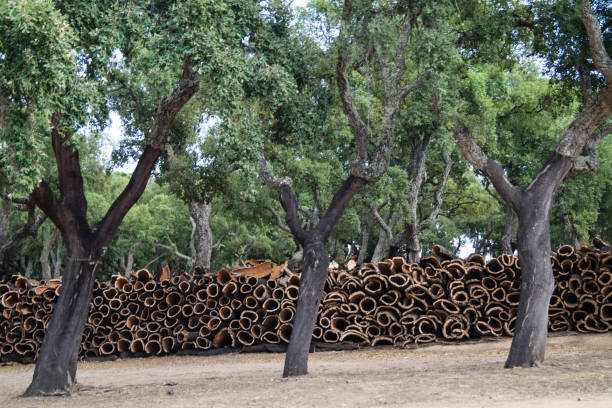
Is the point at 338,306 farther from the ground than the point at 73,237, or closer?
closer

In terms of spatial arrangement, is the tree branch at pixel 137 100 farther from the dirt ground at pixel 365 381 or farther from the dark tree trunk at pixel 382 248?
the dark tree trunk at pixel 382 248

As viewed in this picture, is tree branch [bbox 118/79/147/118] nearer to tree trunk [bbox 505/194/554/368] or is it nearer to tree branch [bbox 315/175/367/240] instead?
tree branch [bbox 315/175/367/240]

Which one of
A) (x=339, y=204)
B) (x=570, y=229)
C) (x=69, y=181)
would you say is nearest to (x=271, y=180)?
(x=339, y=204)

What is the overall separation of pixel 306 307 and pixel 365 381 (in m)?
1.60

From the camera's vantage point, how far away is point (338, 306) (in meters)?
12.8

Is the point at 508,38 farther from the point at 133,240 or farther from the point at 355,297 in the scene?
the point at 133,240

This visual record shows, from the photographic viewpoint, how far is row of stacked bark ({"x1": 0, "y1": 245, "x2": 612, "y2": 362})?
39.2 feet

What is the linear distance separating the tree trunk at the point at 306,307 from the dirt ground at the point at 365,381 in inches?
12.5

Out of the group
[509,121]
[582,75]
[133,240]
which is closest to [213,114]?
[582,75]

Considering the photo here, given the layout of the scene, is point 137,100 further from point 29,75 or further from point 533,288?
point 533,288

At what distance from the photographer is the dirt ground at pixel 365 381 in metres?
6.20

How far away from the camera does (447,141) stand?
8.95 meters

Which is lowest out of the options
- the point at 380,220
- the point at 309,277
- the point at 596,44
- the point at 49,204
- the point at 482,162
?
the point at 309,277

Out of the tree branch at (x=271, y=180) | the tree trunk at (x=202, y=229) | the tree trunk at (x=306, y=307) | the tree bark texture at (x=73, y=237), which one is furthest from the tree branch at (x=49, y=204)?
the tree trunk at (x=202, y=229)
